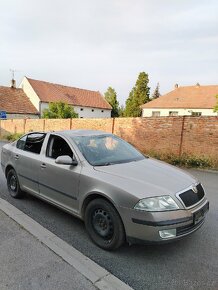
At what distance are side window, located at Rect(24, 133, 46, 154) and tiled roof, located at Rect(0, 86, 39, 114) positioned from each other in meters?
34.6

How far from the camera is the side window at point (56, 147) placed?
4547 mm

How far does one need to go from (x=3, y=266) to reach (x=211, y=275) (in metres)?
2.30

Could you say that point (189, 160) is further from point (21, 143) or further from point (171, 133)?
point (21, 143)

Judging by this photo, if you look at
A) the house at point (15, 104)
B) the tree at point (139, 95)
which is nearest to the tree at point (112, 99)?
the tree at point (139, 95)

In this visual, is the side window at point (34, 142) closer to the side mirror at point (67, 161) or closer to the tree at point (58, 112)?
the side mirror at point (67, 161)

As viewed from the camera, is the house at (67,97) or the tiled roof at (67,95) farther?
the tiled roof at (67,95)

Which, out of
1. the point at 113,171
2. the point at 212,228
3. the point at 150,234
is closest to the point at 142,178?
the point at 113,171

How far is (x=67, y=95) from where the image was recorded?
47.6m

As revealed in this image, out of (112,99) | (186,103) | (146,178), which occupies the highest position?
(112,99)

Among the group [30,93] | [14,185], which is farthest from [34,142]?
[30,93]

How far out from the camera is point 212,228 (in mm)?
4387

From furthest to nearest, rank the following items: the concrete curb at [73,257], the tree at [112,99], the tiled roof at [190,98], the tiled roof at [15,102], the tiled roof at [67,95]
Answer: the tree at [112,99], the tiled roof at [67,95], the tiled roof at [15,102], the tiled roof at [190,98], the concrete curb at [73,257]

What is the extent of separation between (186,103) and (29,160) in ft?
A: 112

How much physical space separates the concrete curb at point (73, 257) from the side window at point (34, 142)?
3.99 feet
